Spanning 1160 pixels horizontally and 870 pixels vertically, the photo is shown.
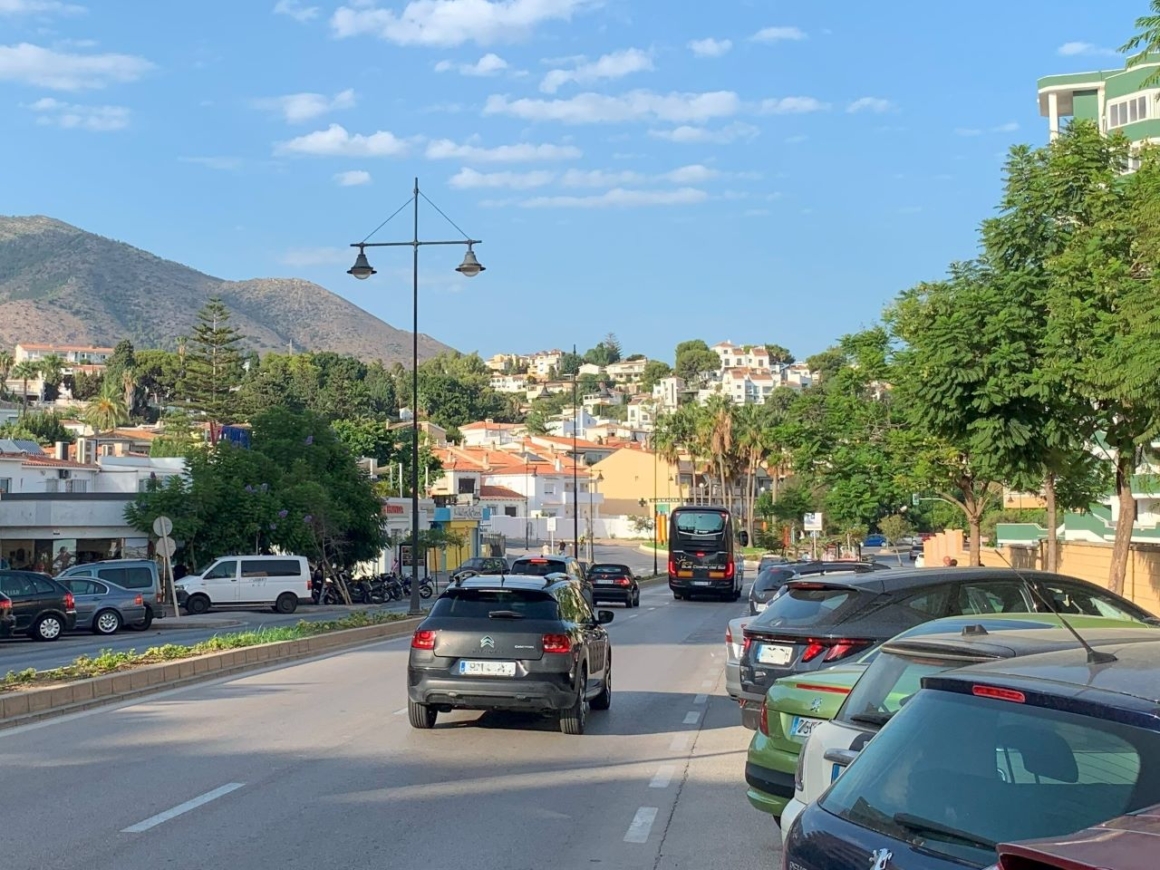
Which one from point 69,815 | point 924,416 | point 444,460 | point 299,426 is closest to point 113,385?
point 444,460

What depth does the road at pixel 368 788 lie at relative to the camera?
798 cm

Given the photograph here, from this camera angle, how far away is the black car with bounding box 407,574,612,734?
12492mm

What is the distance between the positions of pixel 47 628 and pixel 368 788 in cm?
2192

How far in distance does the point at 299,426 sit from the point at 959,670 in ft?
168

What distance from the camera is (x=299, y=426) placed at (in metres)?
53.7

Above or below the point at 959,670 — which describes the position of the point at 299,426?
above

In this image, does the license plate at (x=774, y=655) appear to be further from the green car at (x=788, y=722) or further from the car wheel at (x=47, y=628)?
the car wheel at (x=47, y=628)

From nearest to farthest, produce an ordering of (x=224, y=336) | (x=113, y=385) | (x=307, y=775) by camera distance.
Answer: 1. (x=307, y=775)
2. (x=224, y=336)
3. (x=113, y=385)

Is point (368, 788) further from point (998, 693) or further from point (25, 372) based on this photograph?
point (25, 372)

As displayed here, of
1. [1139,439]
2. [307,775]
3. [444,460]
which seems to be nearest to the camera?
[307,775]

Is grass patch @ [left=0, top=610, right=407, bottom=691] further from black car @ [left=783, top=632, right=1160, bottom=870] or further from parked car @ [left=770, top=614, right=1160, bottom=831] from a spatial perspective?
black car @ [left=783, top=632, right=1160, bottom=870]

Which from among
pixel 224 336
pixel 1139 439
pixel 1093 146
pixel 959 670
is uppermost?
pixel 224 336

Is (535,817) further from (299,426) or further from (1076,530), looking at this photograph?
(299,426)

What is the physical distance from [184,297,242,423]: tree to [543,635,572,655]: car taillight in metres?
86.8
